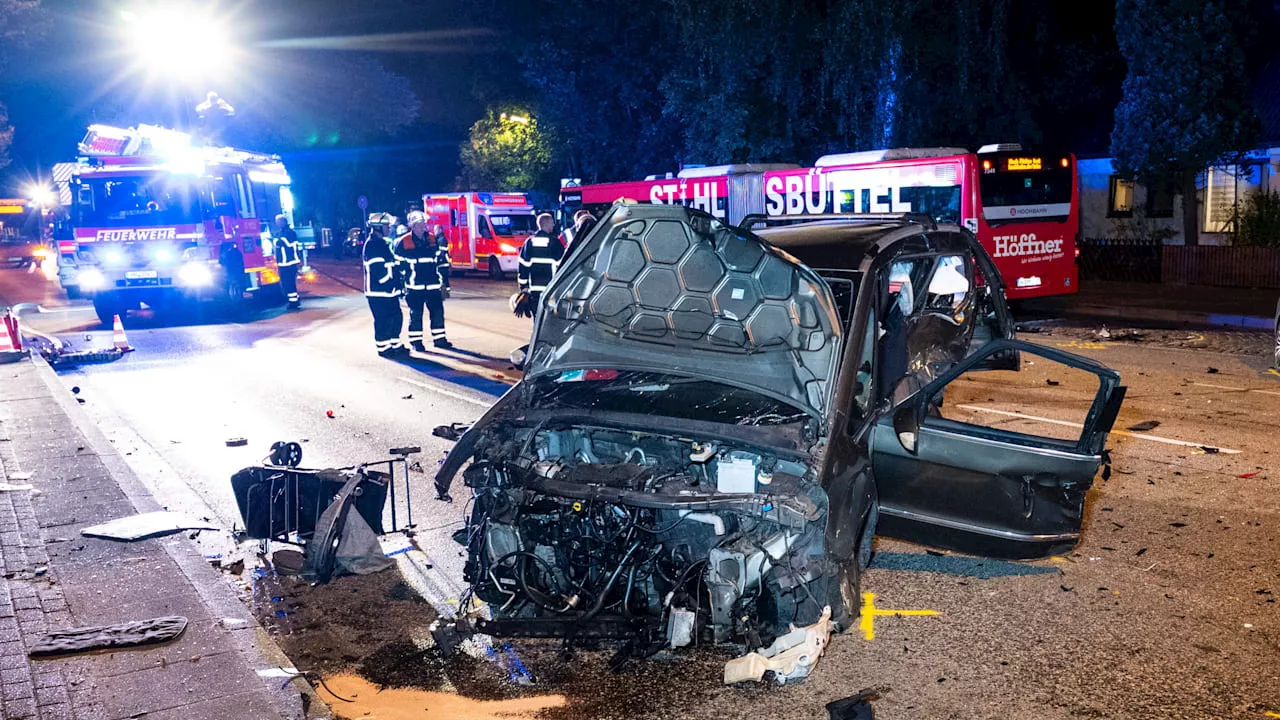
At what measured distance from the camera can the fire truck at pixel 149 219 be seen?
65.7 feet

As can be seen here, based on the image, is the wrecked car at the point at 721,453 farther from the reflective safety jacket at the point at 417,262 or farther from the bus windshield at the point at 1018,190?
the bus windshield at the point at 1018,190

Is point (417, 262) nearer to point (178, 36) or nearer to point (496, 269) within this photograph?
point (178, 36)

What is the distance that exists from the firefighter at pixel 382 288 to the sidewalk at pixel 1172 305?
11.4 metres

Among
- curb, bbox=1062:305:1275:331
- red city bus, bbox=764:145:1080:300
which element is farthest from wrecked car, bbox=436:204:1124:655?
red city bus, bbox=764:145:1080:300

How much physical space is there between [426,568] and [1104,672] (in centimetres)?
344

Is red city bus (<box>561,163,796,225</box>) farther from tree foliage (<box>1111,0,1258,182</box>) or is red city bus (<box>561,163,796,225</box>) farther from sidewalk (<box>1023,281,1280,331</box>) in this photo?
tree foliage (<box>1111,0,1258,182</box>)

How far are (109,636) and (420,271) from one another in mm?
10665

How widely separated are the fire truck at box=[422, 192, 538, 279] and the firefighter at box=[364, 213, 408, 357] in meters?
17.5

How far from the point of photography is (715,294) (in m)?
5.25

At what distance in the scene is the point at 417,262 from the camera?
613 inches

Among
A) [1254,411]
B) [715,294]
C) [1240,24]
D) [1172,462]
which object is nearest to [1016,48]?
[1240,24]

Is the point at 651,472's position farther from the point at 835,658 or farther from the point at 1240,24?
the point at 1240,24

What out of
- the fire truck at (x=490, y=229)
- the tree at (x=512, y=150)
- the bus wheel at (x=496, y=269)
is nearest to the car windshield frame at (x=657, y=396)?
the fire truck at (x=490, y=229)

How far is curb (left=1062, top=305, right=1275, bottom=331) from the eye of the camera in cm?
1711
